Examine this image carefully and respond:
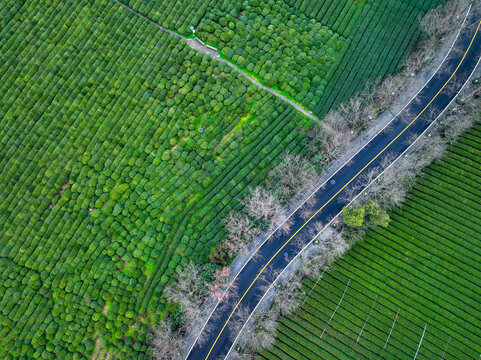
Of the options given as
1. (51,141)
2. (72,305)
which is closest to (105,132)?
(51,141)

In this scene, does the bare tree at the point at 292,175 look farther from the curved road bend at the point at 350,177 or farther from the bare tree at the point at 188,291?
the bare tree at the point at 188,291

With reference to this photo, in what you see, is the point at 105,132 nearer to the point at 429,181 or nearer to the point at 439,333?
the point at 429,181

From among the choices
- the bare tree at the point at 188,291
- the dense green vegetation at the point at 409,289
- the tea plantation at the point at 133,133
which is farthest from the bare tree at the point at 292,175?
the bare tree at the point at 188,291

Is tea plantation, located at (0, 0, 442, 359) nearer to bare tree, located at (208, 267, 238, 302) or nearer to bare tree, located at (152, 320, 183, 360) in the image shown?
bare tree, located at (152, 320, 183, 360)

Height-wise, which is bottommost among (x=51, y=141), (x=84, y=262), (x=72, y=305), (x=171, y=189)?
(x=72, y=305)

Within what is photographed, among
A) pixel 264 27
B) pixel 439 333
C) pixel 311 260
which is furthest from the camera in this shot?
pixel 264 27

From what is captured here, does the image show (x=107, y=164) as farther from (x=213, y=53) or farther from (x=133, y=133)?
(x=213, y=53)
